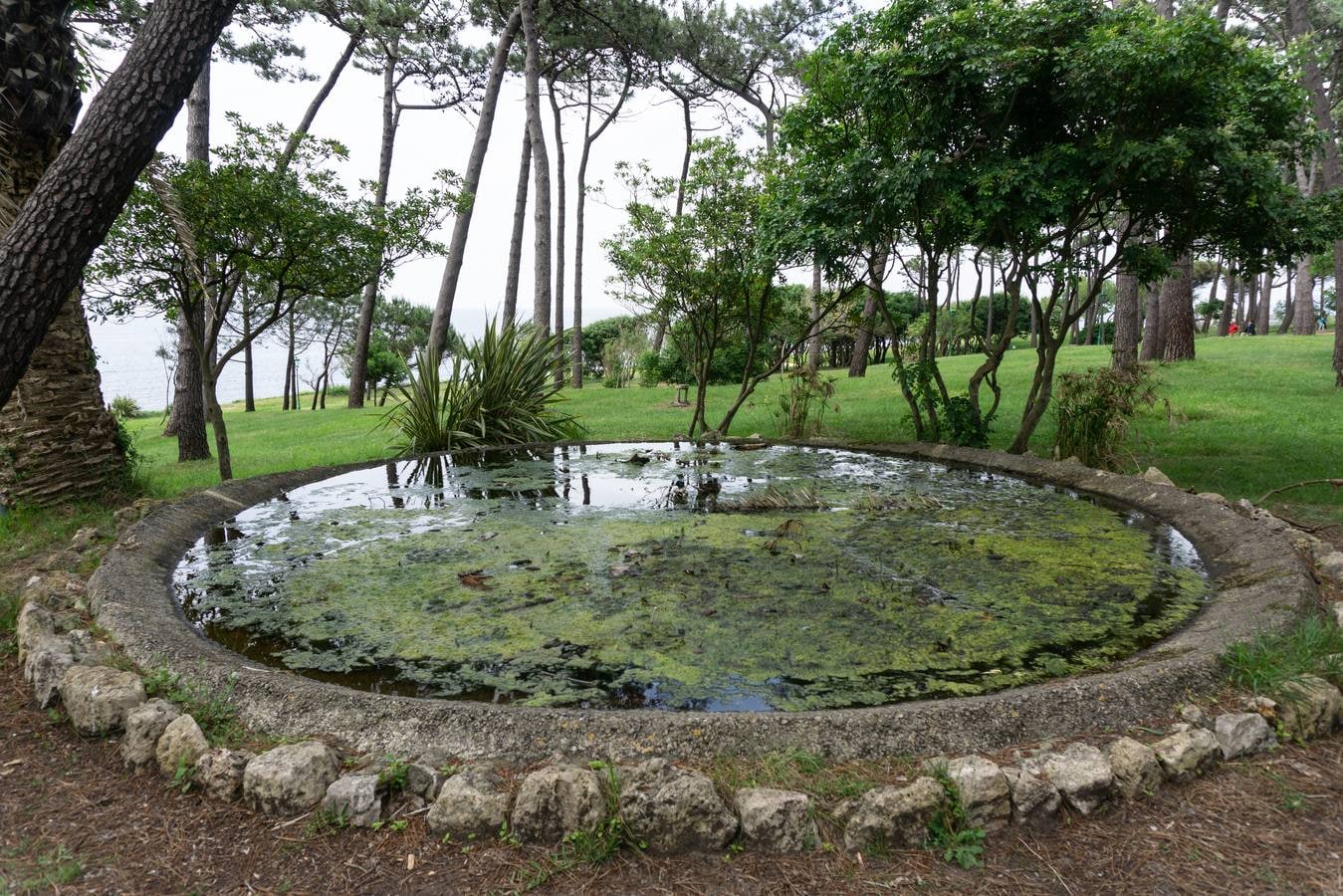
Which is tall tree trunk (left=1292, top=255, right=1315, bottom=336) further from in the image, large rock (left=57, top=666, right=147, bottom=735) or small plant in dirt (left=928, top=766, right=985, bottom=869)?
large rock (left=57, top=666, right=147, bottom=735)

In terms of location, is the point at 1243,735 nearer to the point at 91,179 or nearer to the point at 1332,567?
the point at 1332,567

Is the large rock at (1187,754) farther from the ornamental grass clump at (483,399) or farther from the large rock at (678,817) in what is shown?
the ornamental grass clump at (483,399)

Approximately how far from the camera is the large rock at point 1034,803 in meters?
1.59

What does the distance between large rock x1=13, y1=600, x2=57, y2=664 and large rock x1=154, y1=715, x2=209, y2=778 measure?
909 mm

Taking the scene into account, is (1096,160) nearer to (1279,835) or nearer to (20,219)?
(1279,835)

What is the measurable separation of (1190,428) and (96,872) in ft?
25.5

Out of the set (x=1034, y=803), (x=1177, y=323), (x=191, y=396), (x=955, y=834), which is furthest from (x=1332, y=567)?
(x=1177, y=323)

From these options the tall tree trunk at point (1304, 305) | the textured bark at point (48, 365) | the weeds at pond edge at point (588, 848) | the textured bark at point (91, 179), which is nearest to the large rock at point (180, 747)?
the weeds at pond edge at point (588, 848)

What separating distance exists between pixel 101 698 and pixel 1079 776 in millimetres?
2408

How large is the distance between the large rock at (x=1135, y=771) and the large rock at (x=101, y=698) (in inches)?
95.2

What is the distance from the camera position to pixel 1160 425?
6.93 metres

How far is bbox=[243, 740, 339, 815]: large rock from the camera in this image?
5.43 feet

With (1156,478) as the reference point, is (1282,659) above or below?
below

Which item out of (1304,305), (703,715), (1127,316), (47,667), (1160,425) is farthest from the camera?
(1304,305)
